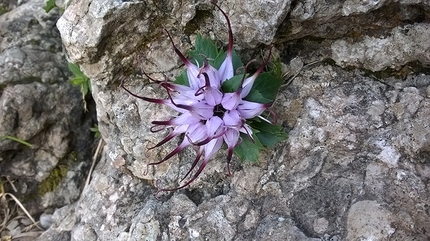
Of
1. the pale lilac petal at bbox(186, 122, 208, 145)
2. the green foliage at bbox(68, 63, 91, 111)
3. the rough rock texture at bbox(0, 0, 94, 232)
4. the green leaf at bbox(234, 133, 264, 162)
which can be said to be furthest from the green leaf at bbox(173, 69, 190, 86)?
the rough rock texture at bbox(0, 0, 94, 232)

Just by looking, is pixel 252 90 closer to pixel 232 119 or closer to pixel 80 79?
pixel 232 119

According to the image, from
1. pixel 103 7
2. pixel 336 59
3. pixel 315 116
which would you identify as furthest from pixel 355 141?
pixel 103 7

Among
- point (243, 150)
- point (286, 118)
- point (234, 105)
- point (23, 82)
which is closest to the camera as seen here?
point (234, 105)

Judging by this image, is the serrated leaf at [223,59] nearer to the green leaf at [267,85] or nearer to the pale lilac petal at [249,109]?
the green leaf at [267,85]

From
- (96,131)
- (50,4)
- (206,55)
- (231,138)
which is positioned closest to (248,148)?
(231,138)

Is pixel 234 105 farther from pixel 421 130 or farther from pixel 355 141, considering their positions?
pixel 421 130
